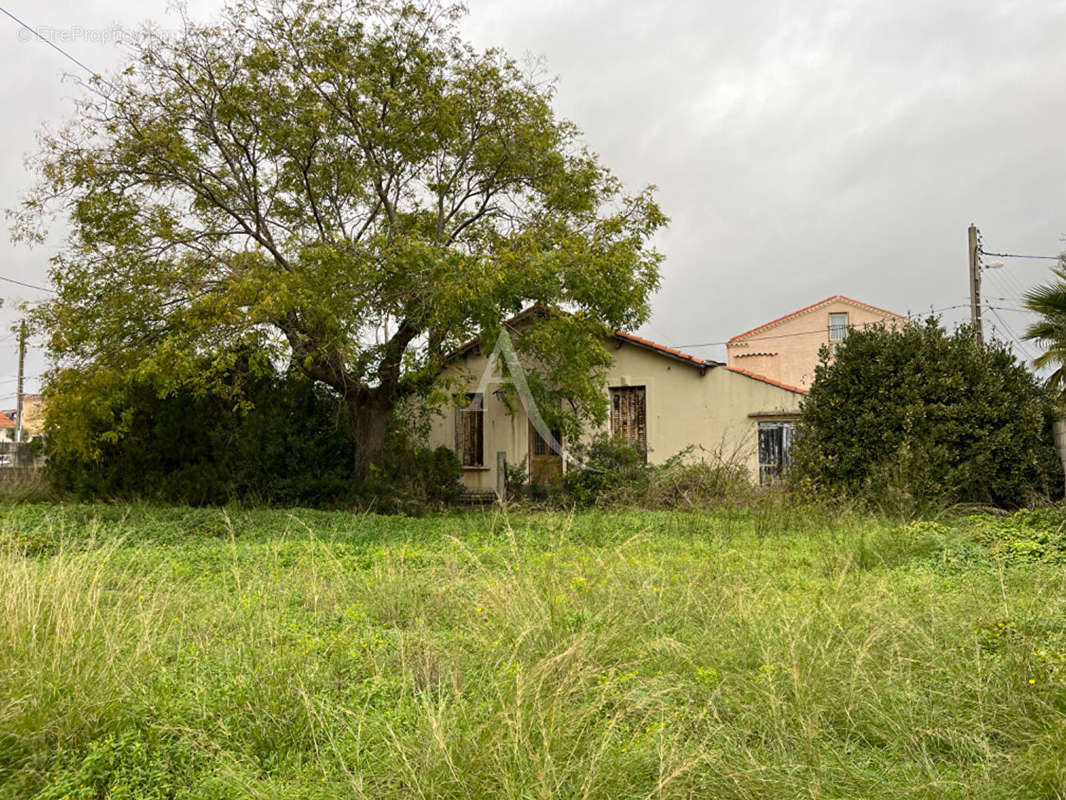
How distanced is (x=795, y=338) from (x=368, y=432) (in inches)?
831

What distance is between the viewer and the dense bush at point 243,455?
594 inches

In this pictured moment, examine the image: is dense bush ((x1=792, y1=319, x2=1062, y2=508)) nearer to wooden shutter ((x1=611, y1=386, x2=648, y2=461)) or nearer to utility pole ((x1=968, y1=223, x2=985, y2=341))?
wooden shutter ((x1=611, y1=386, x2=648, y2=461))

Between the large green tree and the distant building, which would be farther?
the distant building

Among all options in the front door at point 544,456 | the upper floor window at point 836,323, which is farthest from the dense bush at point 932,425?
the upper floor window at point 836,323

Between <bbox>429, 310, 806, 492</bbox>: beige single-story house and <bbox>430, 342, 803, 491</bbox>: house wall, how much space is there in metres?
0.02

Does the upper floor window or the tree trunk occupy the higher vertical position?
the upper floor window

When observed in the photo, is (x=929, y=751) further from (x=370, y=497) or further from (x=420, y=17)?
(x=420, y=17)

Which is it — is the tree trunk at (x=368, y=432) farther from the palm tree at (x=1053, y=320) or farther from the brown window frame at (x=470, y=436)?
the palm tree at (x=1053, y=320)

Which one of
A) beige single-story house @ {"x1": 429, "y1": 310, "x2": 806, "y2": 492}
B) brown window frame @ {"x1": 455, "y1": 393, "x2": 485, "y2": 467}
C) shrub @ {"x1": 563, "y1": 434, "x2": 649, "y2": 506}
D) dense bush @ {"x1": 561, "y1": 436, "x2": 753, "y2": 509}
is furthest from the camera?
brown window frame @ {"x1": 455, "y1": 393, "x2": 485, "y2": 467}

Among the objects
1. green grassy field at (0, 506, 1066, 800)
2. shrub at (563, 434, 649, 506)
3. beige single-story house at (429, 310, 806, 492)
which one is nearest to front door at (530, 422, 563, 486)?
beige single-story house at (429, 310, 806, 492)

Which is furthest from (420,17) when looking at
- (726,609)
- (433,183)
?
(726,609)

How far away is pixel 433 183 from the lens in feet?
48.2

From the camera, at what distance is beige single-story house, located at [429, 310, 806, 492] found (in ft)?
56.9

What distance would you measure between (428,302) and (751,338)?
22.2 metres
